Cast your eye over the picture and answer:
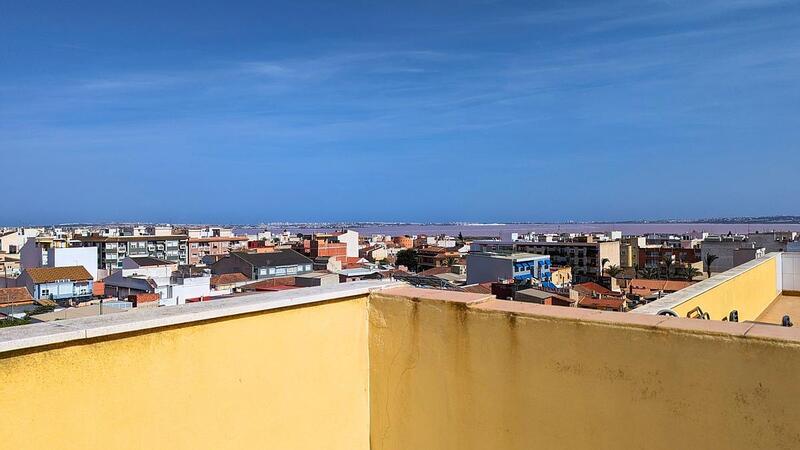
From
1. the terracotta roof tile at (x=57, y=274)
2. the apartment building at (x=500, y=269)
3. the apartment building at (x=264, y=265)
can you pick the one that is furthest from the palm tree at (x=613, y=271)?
the terracotta roof tile at (x=57, y=274)

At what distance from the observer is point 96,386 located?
1.84 m

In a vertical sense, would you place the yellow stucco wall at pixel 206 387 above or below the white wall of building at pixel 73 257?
above

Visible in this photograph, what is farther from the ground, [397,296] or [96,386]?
[397,296]

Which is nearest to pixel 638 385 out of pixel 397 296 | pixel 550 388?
pixel 550 388

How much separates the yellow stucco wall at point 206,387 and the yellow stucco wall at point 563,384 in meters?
0.20

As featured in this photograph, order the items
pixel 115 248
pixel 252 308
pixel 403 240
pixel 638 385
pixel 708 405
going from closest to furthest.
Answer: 1. pixel 708 405
2. pixel 638 385
3. pixel 252 308
4. pixel 115 248
5. pixel 403 240

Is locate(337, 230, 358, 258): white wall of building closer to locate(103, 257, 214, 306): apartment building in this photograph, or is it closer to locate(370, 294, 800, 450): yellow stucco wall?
locate(103, 257, 214, 306): apartment building

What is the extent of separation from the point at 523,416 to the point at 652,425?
47 centimetres

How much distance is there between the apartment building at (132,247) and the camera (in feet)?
173

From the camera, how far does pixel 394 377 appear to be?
256 centimetres

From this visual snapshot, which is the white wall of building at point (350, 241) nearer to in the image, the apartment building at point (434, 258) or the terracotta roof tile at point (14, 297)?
the apartment building at point (434, 258)

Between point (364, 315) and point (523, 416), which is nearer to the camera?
point (523, 416)

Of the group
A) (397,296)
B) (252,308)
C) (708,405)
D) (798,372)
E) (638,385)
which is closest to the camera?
(798,372)

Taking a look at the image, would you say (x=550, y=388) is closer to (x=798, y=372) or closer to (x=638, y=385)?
(x=638, y=385)
